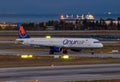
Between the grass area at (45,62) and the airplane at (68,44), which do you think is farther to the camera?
the airplane at (68,44)

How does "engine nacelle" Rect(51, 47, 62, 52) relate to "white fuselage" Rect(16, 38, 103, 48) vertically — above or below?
below

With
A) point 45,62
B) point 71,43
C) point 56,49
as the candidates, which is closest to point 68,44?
point 71,43

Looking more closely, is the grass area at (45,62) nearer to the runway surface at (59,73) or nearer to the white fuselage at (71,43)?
the runway surface at (59,73)

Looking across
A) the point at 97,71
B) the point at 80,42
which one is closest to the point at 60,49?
the point at 80,42

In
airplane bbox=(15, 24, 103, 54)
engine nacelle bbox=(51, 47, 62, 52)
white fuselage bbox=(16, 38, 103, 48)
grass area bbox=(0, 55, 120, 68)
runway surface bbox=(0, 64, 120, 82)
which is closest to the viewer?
runway surface bbox=(0, 64, 120, 82)

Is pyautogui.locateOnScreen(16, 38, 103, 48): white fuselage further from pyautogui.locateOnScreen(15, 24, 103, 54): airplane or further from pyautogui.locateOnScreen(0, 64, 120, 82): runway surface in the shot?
pyautogui.locateOnScreen(0, 64, 120, 82): runway surface

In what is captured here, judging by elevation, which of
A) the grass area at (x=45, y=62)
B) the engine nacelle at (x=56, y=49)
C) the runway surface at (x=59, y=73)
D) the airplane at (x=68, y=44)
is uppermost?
the runway surface at (x=59, y=73)

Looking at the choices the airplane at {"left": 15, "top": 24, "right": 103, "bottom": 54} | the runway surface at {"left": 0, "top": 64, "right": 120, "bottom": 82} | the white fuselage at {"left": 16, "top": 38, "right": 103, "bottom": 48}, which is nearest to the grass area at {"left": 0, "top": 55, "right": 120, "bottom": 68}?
the runway surface at {"left": 0, "top": 64, "right": 120, "bottom": 82}

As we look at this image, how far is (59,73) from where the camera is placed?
4728 centimetres

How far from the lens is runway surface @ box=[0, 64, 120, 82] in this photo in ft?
141

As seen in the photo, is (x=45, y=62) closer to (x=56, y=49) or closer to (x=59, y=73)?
(x=59, y=73)

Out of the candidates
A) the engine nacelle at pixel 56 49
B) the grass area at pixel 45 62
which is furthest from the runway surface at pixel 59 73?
the engine nacelle at pixel 56 49

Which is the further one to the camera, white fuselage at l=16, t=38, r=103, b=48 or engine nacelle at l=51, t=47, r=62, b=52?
white fuselage at l=16, t=38, r=103, b=48

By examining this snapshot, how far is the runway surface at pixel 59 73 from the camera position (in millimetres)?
43094
